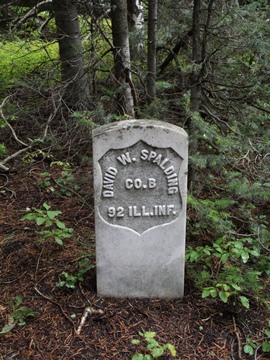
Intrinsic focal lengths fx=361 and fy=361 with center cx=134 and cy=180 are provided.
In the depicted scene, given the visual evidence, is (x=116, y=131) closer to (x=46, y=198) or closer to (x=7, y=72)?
(x=46, y=198)

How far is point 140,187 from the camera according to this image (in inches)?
106

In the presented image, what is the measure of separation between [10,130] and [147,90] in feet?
7.26

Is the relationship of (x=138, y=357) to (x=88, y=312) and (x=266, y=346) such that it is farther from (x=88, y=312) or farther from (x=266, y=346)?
(x=266, y=346)

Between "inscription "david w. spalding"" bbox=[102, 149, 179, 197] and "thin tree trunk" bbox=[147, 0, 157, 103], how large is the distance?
7.78 ft

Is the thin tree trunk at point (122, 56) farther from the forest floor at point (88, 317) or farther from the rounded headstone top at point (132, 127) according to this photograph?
the rounded headstone top at point (132, 127)

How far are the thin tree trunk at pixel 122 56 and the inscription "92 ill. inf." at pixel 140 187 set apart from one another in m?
2.26

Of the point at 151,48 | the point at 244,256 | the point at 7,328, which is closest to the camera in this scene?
the point at 7,328

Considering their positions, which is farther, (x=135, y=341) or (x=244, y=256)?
(x=244, y=256)

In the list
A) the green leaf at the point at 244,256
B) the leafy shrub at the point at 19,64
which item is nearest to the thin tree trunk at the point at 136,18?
the leafy shrub at the point at 19,64

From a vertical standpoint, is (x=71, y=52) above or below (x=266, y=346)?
above

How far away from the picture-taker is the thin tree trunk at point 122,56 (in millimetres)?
4516

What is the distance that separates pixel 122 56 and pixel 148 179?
2.57 m

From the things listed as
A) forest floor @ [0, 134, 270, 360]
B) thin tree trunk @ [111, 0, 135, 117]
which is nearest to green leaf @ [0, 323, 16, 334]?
forest floor @ [0, 134, 270, 360]

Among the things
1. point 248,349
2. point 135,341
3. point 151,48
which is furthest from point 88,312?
point 151,48
